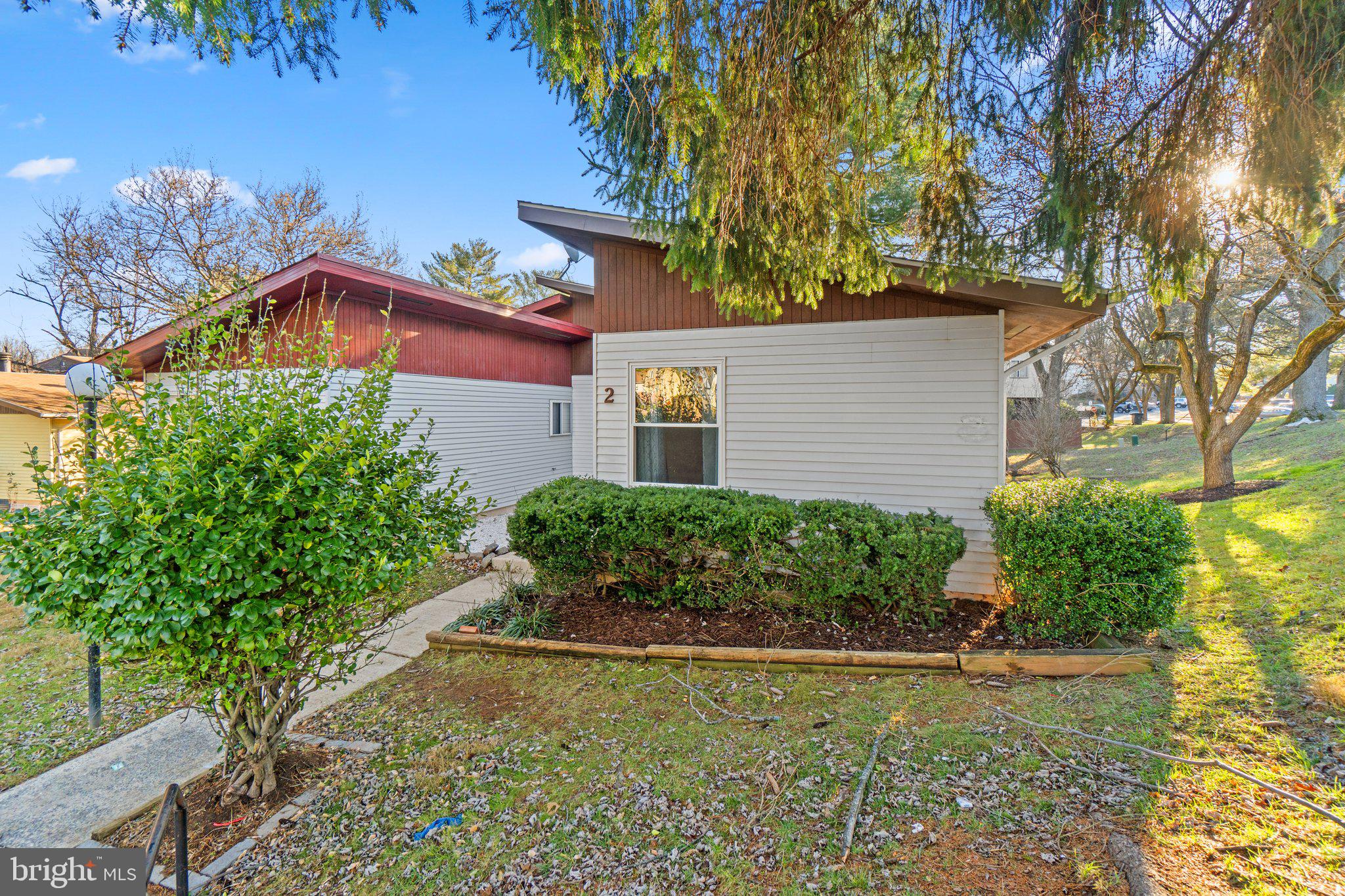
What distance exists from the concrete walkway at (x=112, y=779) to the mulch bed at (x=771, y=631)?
1677mm

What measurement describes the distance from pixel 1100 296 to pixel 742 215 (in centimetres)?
265

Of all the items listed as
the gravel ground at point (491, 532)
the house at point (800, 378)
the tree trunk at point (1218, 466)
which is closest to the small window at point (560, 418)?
the gravel ground at point (491, 532)

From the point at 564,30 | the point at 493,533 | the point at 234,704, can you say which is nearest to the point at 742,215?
the point at 564,30

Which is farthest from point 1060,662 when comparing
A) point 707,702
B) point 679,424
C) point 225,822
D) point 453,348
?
point 453,348

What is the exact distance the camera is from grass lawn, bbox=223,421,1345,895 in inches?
80.9

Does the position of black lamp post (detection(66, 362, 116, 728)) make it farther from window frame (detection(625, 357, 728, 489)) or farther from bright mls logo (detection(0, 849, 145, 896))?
window frame (detection(625, 357, 728, 489))

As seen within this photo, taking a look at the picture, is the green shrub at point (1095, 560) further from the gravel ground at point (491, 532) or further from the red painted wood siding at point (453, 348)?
the red painted wood siding at point (453, 348)

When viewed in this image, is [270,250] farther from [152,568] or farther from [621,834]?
[621,834]

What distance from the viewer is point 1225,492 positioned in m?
8.03

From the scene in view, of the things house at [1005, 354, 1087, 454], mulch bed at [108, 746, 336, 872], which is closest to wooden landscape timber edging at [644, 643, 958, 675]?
mulch bed at [108, 746, 336, 872]

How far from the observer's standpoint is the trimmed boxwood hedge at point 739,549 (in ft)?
13.5

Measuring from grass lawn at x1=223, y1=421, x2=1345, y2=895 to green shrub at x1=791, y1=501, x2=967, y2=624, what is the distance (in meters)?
0.72

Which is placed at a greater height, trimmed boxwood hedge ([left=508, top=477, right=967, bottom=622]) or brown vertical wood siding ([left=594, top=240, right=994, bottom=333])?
brown vertical wood siding ([left=594, top=240, right=994, bottom=333])

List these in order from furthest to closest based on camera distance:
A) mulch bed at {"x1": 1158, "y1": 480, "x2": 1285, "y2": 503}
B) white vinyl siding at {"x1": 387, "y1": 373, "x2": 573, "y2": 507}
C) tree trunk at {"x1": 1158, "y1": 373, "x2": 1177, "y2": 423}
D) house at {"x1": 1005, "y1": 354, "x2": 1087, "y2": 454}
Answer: tree trunk at {"x1": 1158, "y1": 373, "x2": 1177, "y2": 423} < house at {"x1": 1005, "y1": 354, "x2": 1087, "y2": 454} < white vinyl siding at {"x1": 387, "y1": 373, "x2": 573, "y2": 507} < mulch bed at {"x1": 1158, "y1": 480, "x2": 1285, "y2": 503}
